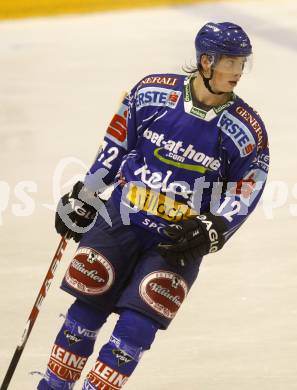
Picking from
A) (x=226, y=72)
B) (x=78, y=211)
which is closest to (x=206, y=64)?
(x=226, y=72)

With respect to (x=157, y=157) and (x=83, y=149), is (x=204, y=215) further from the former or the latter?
(x=83, y=149)

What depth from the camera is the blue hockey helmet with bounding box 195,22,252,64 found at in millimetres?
3562

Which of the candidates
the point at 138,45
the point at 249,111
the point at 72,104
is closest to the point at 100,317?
the point at 249,111

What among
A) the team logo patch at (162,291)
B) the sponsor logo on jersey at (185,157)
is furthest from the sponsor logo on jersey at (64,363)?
Answer: the sponsor logo on jersey at (185,157)

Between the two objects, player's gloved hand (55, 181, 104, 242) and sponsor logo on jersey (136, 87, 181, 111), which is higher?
sponsor logo on jersey (136, 87, 181, 111)

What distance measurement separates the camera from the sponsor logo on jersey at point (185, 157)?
3615 mm

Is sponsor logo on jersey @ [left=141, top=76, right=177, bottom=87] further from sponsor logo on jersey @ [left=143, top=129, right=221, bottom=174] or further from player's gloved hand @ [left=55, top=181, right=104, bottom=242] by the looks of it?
player's gloved hand @ [left=55, top=181, right=104, bottom=242]

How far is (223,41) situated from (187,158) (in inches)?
15.8

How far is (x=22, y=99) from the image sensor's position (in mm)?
7484

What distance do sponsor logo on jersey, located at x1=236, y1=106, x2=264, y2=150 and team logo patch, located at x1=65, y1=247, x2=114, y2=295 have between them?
0.65 meters

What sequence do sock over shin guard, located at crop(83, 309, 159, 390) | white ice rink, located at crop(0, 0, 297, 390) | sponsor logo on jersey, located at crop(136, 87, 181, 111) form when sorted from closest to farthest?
sock over shin guard, located at crop(83, 309, 159, 390) → sponsor logo on jersey, located at crop(136, 87, 181, 111) → white ice rink, located at crop(0, 0, 297, 390)

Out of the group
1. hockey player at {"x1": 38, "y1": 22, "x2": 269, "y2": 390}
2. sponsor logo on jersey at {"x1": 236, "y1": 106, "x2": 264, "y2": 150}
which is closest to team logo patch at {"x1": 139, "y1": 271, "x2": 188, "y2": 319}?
hockey player at {"x1": 38, "y1": 22, "x2": 269, "y2": 390}

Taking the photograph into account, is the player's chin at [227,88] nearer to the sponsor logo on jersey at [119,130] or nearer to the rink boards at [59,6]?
the sponsor logo on jersey at [119,130]

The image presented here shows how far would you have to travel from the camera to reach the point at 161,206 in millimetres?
3682
